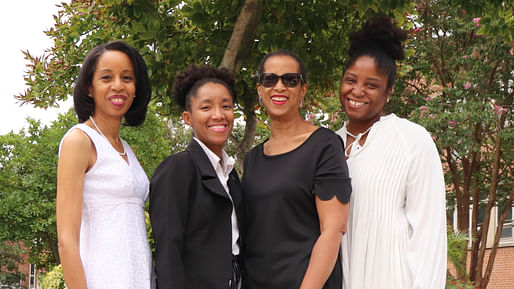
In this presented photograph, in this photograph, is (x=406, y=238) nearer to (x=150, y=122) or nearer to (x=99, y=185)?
(x=99, y=185)

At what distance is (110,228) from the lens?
2.92 m

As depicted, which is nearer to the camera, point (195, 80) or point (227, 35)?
point (195, 80)

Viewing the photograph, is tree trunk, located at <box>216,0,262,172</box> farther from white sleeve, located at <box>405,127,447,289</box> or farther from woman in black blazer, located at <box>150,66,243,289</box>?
white sleeve, located at <box>405,127,447,289</box>

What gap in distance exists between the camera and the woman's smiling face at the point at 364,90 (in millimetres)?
3428

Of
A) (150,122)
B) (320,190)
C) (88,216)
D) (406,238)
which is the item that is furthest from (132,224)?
(150,122)

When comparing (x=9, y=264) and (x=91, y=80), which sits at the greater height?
(x=91, y=80)

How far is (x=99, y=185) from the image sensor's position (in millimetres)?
2918

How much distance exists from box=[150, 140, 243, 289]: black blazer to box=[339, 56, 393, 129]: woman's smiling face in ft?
3.22

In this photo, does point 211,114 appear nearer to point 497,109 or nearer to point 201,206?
point 201,206

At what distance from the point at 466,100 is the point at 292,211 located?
10.5 meters

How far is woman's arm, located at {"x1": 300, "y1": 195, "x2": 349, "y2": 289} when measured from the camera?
2934 millimetres

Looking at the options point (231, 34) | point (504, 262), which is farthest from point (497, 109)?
point (504, 262)

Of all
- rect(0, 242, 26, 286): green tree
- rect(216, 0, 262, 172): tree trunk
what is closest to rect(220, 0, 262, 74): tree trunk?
rect(216, 0, 262, 172): tree trunk

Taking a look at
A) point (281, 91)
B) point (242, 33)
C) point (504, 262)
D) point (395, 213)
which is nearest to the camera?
point (395, 213)
